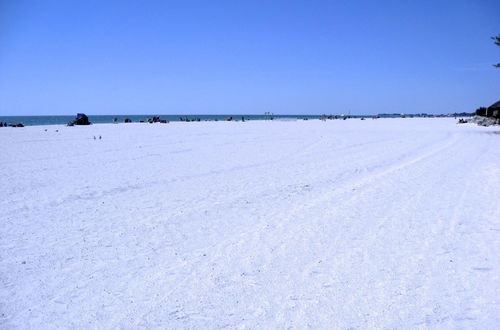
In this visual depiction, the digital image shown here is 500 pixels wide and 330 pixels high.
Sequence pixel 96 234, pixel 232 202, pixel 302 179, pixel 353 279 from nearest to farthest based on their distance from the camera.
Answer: pixel 353 279 < pixel 96 234 < pixel 232 202 < pixel 302 179

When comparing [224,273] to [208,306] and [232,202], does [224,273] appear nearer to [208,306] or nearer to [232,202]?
[208,306]

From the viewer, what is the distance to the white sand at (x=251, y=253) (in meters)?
3.88

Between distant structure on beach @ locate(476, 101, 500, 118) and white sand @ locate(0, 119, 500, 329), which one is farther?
distant structure on beach @ locate(476, 101, 500, 118)

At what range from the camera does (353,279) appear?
4.56 m

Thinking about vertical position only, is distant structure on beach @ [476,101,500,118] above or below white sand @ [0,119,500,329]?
above

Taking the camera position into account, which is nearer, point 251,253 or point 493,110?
point 251,253

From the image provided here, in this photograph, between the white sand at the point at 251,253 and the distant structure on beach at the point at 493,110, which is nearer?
the white sand at the point at 251,253

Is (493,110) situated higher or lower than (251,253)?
higher

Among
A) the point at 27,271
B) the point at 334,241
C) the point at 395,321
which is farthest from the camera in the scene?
the point at 334,241

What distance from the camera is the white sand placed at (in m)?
3.88

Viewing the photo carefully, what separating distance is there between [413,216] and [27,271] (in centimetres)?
666

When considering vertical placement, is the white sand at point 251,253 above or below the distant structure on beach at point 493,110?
below

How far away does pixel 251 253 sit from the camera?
5422mm

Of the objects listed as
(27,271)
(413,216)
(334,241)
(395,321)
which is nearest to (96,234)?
(27,271)
